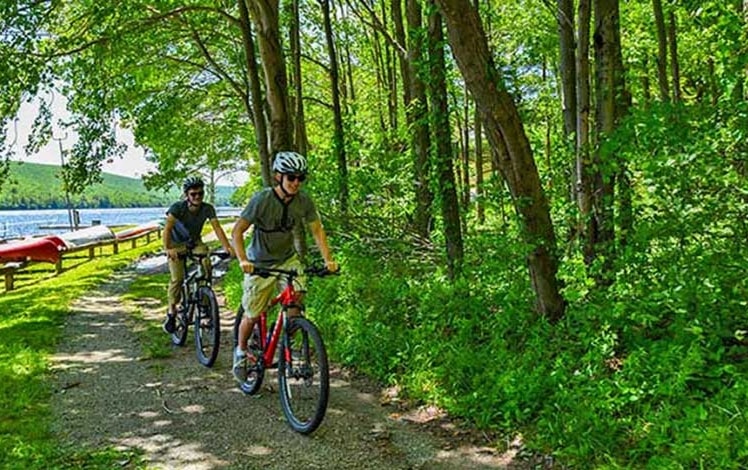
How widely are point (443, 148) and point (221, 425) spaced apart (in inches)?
141

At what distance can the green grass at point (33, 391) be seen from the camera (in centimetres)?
422

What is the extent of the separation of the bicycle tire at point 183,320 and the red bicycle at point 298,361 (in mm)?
2460

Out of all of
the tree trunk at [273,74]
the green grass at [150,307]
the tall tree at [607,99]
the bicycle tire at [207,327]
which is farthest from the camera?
the tree trunk at [273,74]

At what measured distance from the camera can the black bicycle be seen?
670cm

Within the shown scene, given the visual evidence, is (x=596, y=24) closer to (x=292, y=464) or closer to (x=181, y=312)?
(x=292, y=464)

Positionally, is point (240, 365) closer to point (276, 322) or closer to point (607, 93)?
point (276, 322)

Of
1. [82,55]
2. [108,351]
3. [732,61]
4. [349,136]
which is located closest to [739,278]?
[732,61]

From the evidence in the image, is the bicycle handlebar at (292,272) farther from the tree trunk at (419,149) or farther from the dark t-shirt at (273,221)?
the tree trunk at (419,149)

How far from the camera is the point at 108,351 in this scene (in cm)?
777

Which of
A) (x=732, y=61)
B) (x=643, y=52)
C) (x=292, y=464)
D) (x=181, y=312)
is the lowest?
(x=292, y=464)

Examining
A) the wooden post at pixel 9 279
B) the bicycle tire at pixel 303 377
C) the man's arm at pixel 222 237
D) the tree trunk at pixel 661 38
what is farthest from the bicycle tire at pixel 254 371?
the wooden post at pixel 9 279

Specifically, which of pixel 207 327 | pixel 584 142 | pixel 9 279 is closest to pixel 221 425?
pixel 207 327

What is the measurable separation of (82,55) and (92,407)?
25.2ft

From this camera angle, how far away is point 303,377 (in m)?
4.86
